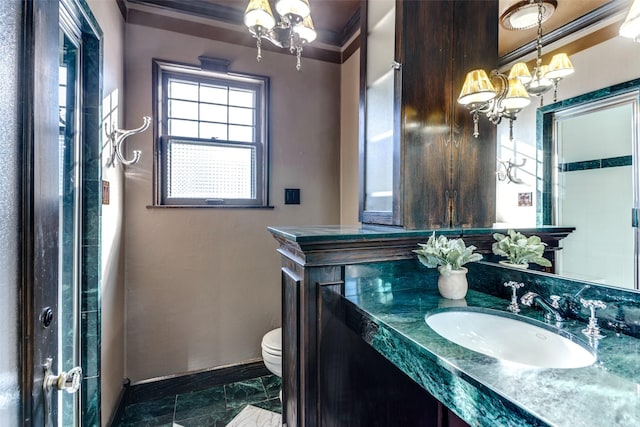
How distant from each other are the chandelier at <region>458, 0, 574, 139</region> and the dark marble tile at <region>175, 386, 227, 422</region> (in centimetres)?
228

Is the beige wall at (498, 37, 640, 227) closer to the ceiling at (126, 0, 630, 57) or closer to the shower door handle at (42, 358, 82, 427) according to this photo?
the ceiling at (126, 0, 630, 57)

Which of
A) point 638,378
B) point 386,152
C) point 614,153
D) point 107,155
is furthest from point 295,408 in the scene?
point 107,155

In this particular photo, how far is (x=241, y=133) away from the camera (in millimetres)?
2480

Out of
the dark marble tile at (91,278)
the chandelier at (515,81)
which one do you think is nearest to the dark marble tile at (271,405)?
the dark marble tile at (91,278)

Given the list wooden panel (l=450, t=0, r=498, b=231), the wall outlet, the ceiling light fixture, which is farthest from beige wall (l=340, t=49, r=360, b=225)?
the ceiling light fixture

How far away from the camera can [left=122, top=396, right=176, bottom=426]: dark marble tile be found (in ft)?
6.43

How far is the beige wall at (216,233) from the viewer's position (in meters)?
2.15

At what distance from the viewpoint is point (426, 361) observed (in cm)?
83

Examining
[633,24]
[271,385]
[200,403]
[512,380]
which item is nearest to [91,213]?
[200,403]

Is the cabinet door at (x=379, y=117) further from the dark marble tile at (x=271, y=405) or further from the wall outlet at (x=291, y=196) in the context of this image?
the dark marble tile at (x=271, y=405)

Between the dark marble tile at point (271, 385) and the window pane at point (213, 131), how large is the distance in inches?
73.7

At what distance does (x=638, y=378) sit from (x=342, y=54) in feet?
8.91

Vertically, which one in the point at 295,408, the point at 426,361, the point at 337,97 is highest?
the point at 337,97

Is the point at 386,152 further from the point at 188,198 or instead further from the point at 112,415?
the point at 112,415
